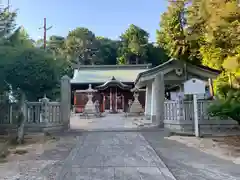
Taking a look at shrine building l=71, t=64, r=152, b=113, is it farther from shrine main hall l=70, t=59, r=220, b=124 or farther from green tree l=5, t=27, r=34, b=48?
green tree l=5, t=27, r=34, b=48

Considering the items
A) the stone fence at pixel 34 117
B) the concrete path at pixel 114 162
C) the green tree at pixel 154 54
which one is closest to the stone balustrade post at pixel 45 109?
the stone fence at pixel 34 117

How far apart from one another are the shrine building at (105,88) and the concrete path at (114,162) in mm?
16086

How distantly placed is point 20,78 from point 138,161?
4800 mm

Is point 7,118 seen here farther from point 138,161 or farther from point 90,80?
point 90,80

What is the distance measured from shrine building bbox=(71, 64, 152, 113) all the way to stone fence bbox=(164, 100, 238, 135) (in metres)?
14.1

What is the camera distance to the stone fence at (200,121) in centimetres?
923

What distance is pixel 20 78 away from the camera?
8.08 metres

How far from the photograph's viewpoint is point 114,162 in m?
5.30

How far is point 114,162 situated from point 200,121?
496cm

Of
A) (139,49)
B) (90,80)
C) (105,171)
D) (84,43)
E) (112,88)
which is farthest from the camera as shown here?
(84,43)

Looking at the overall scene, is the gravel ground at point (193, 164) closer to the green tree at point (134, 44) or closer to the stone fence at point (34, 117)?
the stone fence at point (34, 117)

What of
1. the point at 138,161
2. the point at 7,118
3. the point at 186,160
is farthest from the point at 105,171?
the point at 7,118

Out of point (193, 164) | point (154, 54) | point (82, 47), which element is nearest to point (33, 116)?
point (193, 164)

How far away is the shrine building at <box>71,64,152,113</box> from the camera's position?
2436cm
